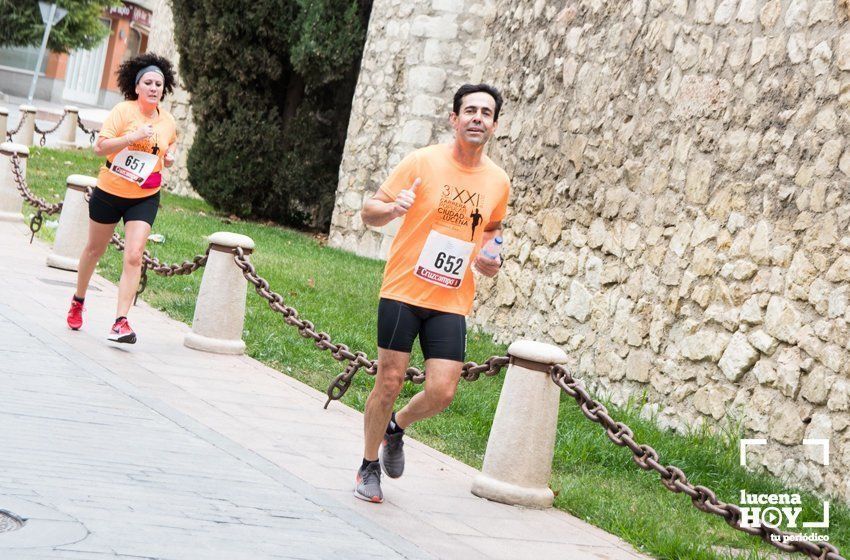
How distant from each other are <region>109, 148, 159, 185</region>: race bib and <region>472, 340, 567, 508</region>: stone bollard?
3.44 meters

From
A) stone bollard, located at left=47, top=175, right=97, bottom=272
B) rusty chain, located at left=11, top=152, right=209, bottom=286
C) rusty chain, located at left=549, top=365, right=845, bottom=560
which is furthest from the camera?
stone bollard, located at left=47, top=175, right=97, bottom=272

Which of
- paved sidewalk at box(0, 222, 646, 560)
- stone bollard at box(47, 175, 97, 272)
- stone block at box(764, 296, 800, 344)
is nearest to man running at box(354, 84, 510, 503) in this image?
paved sidewalk at box(0, 222, 646, 560)

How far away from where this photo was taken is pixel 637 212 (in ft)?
32.3

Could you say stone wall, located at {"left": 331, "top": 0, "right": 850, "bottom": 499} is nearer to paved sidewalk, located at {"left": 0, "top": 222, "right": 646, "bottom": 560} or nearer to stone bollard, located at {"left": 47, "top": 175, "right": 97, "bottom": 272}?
paved sidewalk, located at {"left": 0, "top": 222, "right": 646, "bottom": 560}

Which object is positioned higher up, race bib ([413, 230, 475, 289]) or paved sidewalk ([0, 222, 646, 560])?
race bib ([413, 230, 475, 289])

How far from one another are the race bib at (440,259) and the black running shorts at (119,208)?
3.63m

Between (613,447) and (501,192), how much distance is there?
2.61 m

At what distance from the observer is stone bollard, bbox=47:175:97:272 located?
40.3 ft

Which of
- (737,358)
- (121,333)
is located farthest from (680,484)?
(121,333)

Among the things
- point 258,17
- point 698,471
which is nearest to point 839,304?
point 698,471

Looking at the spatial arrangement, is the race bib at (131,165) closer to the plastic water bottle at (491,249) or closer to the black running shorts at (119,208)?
the black running shorts at (119,208)

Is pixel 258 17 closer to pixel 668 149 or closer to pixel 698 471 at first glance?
pixel 668 149

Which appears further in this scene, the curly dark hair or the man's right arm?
the curly dark hair

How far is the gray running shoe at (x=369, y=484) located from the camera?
5949 millimetres
